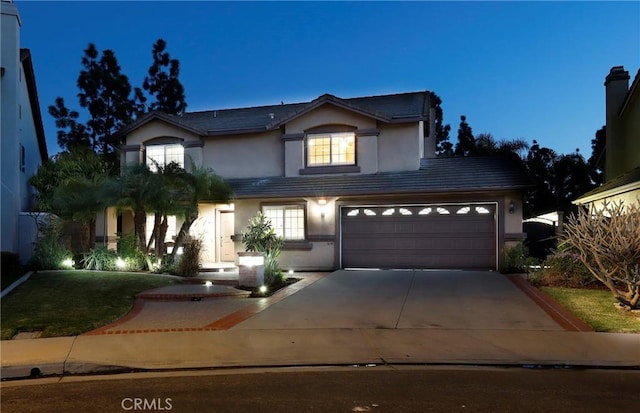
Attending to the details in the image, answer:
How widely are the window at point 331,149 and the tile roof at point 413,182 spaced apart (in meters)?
0.67

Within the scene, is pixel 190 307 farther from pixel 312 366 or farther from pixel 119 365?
pixel 312 366

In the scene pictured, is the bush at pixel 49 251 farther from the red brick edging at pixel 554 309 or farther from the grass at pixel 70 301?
the red brick edging at pixel 554 309

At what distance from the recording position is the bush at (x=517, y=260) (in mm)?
14789

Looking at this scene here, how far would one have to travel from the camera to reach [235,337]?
7793 millimetres

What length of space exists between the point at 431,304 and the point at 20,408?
768 cm

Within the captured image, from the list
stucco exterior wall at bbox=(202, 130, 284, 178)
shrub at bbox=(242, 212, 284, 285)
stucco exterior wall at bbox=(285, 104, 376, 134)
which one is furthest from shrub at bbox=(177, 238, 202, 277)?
stucco exterior wall at bbox=(285, 104, 376, 134)

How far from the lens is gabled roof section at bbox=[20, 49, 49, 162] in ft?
64.2

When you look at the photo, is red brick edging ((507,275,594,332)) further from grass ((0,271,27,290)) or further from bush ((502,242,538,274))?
grass ((0,271,27,290))

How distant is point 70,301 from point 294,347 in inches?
239

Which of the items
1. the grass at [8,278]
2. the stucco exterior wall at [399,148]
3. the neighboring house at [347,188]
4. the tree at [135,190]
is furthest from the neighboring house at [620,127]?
the grass at [8,278]

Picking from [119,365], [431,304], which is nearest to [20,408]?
[119,365]

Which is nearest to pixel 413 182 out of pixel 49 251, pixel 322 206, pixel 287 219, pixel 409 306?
pixel 322 206

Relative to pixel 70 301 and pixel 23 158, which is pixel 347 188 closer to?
pixel 70 301

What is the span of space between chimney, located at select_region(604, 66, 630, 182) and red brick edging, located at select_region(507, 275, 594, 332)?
884 cm
